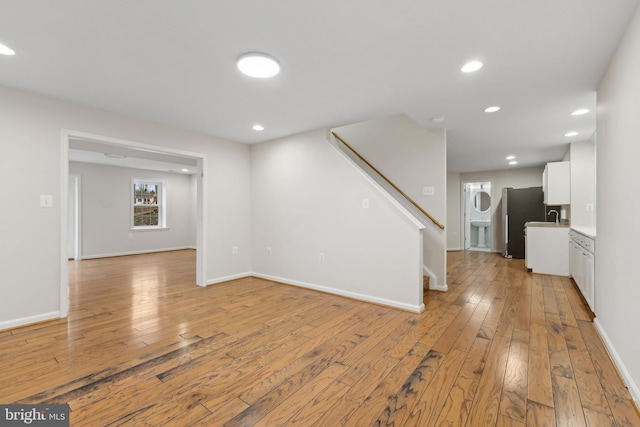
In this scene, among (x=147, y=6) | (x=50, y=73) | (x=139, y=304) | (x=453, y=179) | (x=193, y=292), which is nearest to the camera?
(x=147, y=6)

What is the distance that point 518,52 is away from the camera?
2.08m

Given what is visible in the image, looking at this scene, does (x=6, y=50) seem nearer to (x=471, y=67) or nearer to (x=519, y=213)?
(x=471, y=67)

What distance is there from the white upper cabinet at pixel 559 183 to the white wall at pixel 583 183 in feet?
0.32

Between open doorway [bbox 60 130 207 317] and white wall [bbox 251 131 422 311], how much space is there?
0.92m

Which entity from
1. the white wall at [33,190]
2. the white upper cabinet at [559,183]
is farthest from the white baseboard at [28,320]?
the white upper cabinet at [559,183]

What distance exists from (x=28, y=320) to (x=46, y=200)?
1199mm

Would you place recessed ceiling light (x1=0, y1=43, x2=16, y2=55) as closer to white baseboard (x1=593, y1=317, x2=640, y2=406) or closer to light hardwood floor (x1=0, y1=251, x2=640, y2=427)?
light hardwood floor (x1=0, y1=251, x2=640, y2=427)

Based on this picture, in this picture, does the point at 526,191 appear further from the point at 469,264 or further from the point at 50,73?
the point at 50,73

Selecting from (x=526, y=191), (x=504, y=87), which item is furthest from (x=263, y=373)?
(x=526, y=191)

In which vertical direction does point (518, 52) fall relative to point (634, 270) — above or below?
above

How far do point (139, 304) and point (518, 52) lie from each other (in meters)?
4.57

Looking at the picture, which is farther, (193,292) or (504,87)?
(193,292)

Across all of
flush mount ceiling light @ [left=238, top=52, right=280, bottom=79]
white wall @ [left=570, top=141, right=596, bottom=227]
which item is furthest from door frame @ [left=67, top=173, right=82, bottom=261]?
white wall @ [left=570, top=141, right=596, bottom=227]

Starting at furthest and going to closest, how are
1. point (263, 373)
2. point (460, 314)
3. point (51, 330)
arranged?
point (460, 314) → point (51, 330) → point (263, 373)
